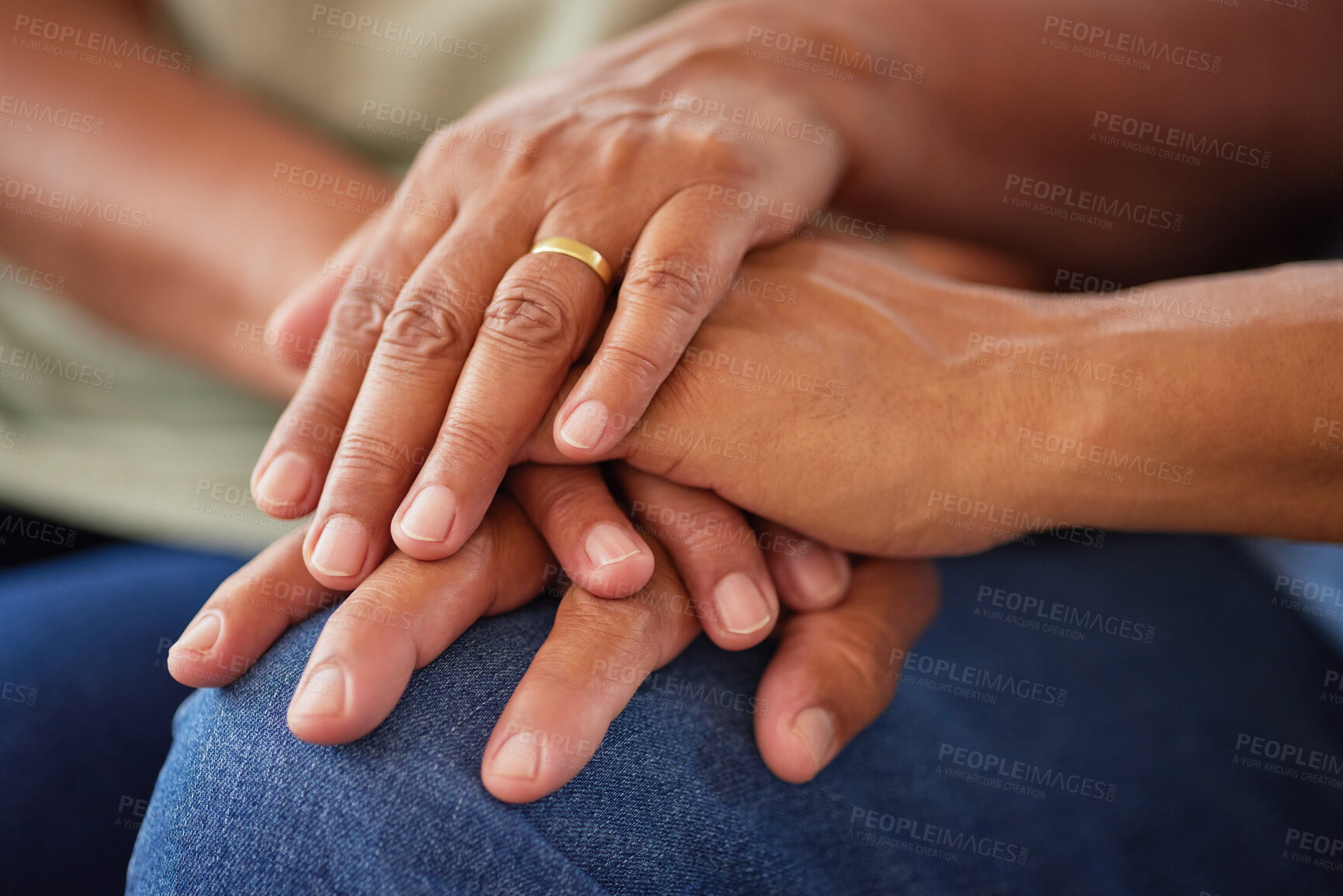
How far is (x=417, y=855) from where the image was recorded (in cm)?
66

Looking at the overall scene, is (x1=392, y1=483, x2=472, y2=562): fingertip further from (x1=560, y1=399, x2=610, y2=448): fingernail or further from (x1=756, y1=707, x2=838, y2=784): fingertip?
(x1=756, y1=707, x2=838, y2=784): fingertip

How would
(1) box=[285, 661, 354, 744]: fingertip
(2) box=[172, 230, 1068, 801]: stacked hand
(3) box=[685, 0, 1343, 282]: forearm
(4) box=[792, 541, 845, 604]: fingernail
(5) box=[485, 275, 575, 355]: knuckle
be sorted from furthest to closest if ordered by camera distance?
(3) box=[685, 0, 1343, 282]: forearm → (4) box=[792, 541, 845, 604]: fingernail → (5) box=[485, 275, 575, 355]: knuckle → (2) box=[172, 230, 1068, 801]: stacked hand → (1) box=[285, 661, 354, 744]: fingertip

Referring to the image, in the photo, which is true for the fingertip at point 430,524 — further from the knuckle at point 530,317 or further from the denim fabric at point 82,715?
the denim fabric at point 82,715

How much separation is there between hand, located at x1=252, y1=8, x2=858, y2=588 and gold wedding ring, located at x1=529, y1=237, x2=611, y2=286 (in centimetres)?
1

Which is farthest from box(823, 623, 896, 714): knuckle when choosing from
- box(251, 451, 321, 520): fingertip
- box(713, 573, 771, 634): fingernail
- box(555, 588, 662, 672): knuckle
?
box(251, 451, 321, 520): fingertip

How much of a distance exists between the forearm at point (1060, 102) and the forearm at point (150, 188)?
0.72 m

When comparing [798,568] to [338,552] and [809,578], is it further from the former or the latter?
[338,552]

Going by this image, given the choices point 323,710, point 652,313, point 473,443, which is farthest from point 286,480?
point 652,313

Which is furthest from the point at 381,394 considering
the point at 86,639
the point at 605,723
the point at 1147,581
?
the point at 1147,581

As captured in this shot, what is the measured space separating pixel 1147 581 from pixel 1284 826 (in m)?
0.36

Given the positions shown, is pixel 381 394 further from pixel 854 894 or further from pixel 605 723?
pixel 854 894

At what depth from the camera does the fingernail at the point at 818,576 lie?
3.36 ft

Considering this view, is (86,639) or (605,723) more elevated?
(605,723)

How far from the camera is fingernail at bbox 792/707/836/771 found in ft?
2.82
